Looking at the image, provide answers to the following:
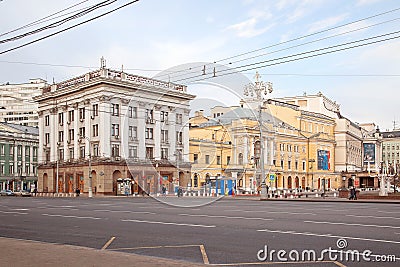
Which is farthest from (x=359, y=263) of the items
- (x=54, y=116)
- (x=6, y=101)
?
(x=6, y=101)

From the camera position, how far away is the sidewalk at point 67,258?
908 centimetres

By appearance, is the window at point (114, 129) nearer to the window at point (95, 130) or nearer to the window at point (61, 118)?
the window at point (95, 130)

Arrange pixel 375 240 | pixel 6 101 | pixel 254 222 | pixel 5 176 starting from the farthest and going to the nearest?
pixel 6 101, pixel 5 176, pixel 254 222, pixel 375 240

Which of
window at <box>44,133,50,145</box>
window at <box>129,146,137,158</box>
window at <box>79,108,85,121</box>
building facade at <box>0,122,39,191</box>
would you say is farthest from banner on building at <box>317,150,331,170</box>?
building facade at <box>0,122,39,191</box>

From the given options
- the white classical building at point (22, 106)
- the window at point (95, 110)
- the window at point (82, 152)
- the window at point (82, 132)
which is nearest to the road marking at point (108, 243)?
the window at point (95, 110)

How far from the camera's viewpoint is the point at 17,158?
90.8m

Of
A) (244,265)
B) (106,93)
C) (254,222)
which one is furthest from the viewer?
(106,93)

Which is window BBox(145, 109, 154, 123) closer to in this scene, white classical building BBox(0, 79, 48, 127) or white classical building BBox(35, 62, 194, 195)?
white classical building BBox(35, 62, 194, 195)

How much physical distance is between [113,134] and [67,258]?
5770cm

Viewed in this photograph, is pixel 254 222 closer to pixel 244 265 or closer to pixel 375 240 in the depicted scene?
pixel 375 240

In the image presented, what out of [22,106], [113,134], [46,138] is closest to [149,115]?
[113,134]

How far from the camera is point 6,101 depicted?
13350 cm

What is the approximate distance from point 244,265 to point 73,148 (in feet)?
212

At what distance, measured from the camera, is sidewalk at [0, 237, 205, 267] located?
9078mm
